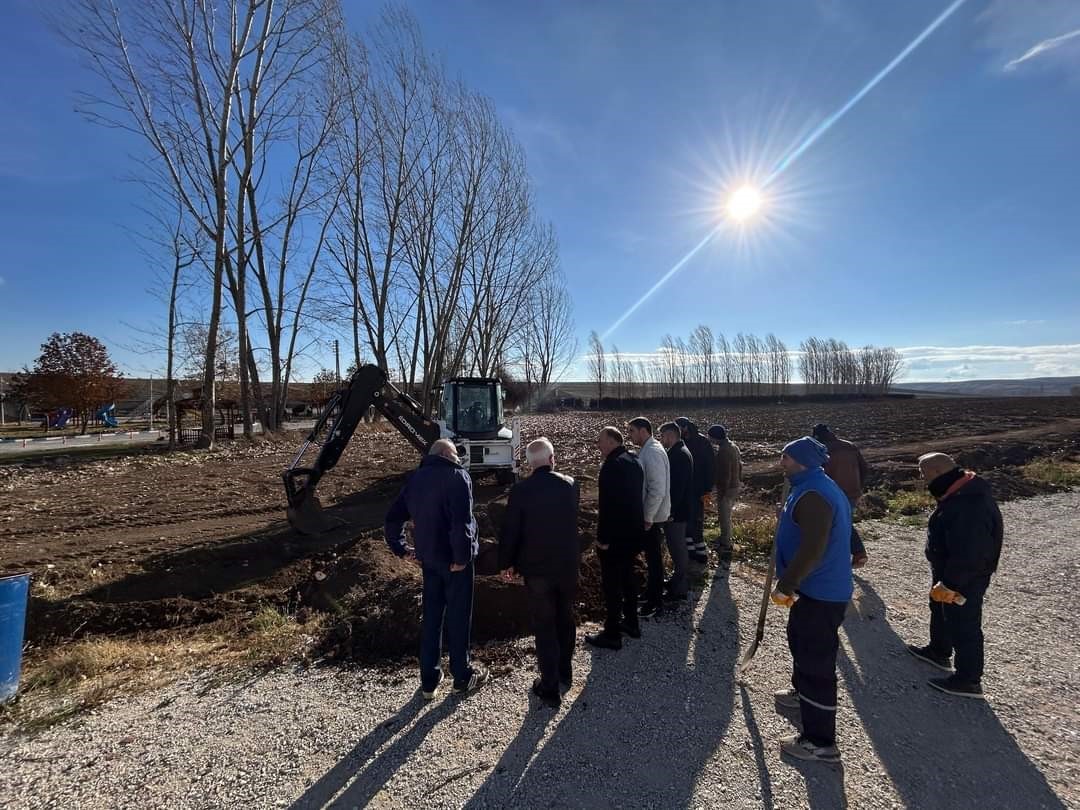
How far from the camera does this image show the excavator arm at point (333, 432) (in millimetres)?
8122

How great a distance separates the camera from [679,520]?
5.32 metres

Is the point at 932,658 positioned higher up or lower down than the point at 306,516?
lower down

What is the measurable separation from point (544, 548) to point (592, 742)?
1.21 metres

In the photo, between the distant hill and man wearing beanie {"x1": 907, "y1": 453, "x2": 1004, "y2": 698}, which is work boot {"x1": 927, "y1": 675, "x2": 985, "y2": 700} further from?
the distant hill

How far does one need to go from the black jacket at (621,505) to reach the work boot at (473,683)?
1.37 m

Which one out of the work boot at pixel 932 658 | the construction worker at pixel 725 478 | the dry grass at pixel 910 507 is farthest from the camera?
the dry grass at pixel 910 507

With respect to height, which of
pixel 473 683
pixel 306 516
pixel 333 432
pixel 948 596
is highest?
pixel 333 432

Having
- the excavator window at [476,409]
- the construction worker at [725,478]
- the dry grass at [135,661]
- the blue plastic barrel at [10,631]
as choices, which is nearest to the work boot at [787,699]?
the construction worker at [725,478]

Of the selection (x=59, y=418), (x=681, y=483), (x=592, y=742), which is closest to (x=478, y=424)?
(x=681, y=483)

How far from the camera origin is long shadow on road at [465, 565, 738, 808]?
274 cm

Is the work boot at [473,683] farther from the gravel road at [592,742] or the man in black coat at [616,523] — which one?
the man in black coat at [616,523]

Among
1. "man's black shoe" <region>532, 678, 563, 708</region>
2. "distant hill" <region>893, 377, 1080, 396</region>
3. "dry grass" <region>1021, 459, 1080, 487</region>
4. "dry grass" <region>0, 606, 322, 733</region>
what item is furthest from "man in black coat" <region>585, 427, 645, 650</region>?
"distant hill" <region>893, 377, 1080, 396</region>

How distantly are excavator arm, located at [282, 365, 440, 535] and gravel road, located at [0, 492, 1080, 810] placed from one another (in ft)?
14.3

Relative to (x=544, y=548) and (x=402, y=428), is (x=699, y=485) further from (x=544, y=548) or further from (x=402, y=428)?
(x=402, y=428)
